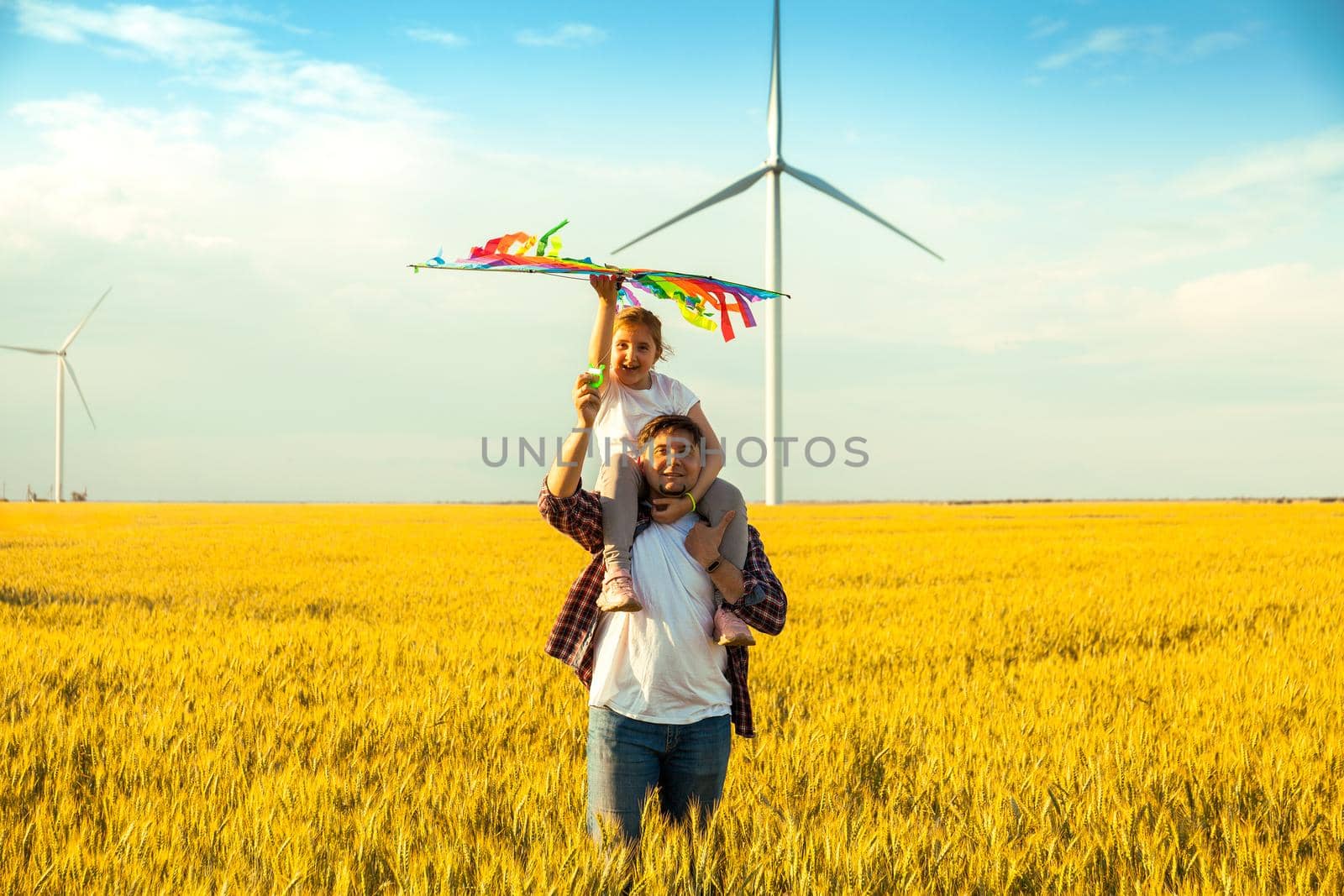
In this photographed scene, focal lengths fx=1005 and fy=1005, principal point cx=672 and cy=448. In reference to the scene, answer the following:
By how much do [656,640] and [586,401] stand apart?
86 cm

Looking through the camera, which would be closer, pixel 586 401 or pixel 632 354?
pixel 586 401

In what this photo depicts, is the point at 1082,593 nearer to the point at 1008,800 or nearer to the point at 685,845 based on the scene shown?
the point at 1008,800

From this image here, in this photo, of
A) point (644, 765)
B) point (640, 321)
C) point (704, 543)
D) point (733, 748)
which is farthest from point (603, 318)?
point (733, 748)

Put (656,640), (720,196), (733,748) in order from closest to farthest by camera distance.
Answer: (656,640) → (733,748) → (720,196)

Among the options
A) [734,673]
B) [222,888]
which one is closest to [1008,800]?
[734,673]

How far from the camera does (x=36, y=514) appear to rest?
44812mm

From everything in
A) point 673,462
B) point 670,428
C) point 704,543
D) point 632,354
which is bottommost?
point 704,543

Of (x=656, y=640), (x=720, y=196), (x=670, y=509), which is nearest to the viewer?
(x=656, y=640)

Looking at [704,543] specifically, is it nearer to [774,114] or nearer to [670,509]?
[670,509]

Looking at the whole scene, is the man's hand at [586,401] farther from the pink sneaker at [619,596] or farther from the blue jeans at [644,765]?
the blue jeans at [644,765]

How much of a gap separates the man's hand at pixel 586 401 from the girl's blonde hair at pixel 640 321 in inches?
12.7

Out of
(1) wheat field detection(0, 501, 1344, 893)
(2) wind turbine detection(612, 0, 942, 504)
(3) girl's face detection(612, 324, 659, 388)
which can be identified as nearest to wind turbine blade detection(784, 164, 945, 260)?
(2) wind turbine detection(612, 0, 942, 504)

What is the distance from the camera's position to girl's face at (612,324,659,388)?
3760 mm

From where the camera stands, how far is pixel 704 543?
11.5 feet
